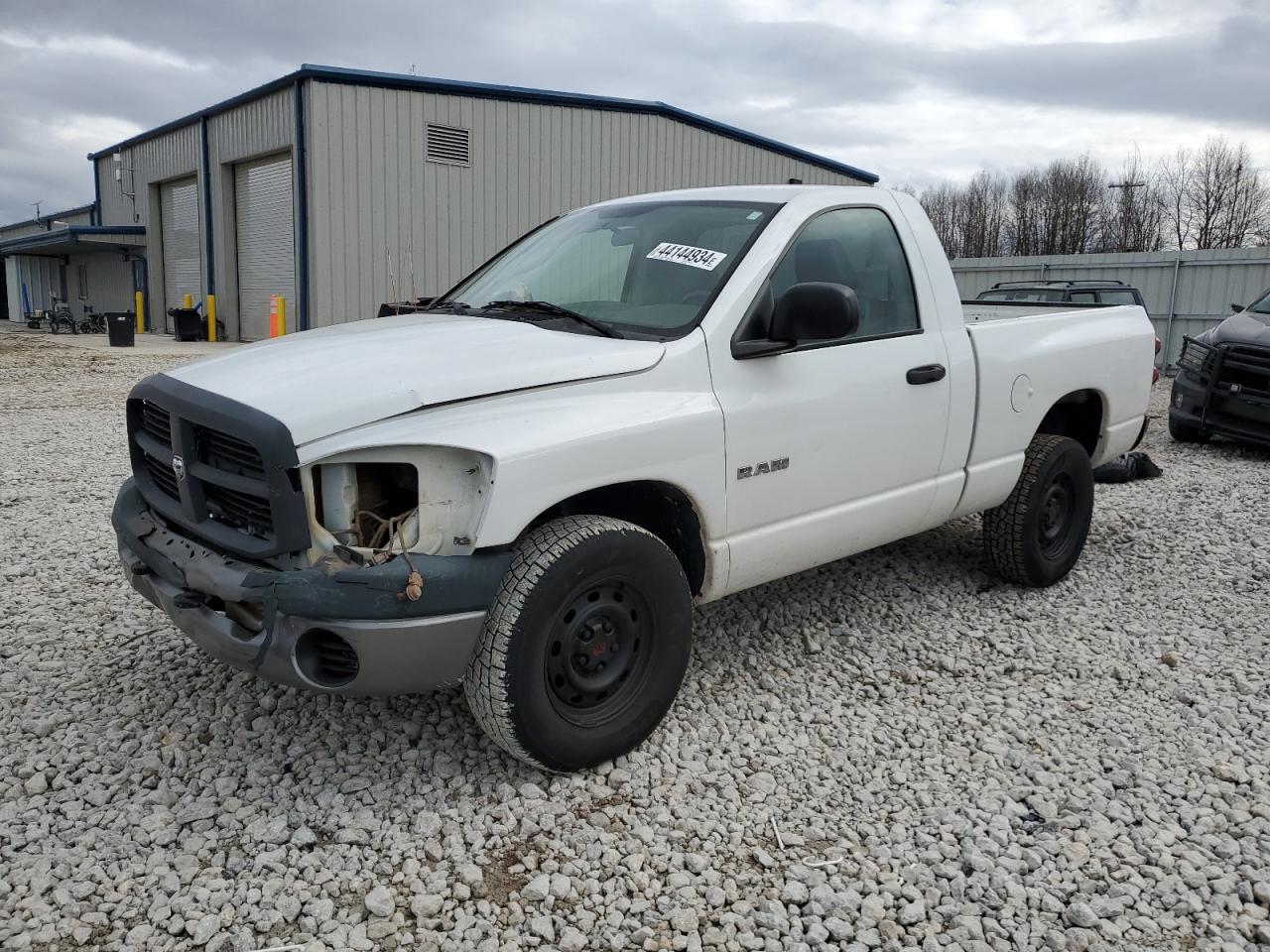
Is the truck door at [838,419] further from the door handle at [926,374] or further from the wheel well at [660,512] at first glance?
the wheel well at [660,512]

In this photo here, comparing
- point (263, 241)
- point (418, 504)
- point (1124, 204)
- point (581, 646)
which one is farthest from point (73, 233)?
point (1124, 204)

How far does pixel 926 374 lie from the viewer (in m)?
4.19

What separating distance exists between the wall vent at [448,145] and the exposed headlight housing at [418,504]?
18524mm

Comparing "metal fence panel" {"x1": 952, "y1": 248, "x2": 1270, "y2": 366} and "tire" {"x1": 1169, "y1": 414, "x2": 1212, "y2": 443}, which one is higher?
"metal fence panel" {"x1": 952, "y1": 248, "x2": 1270, "y2": 366}

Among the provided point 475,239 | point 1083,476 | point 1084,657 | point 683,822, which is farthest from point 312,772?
A: point 475,239

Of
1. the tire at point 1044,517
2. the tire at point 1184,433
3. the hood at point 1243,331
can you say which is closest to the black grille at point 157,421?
the tire at point 1044,517

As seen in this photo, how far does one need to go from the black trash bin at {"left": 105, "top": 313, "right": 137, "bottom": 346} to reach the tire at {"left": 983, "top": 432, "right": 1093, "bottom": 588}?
2220 cm

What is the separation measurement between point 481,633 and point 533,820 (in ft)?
2.00

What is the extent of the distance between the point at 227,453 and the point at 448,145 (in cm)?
1856

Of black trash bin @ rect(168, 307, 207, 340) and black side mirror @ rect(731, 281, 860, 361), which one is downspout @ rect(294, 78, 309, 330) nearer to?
black trash bin @ rect(168, 307, 207, 340)

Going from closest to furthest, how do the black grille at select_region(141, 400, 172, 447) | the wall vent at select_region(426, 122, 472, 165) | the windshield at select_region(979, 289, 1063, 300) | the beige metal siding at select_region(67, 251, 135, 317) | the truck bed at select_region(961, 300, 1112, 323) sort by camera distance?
the black grille at select_region(141, 400, 172, 447) < the truck bed at select_region(961, 300, 1112, 323) < the windshield at select_region(979, 289, 1063, 300) < the wall vent at select_region(426, 122, 472, 165) < the beige metal siding at select_region(67, 251, 135, 317)

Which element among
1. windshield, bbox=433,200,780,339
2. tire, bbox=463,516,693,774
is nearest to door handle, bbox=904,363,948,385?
windshield, bbox=433,200,780,339

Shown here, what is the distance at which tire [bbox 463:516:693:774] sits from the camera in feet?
9.68

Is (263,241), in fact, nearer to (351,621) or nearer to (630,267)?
(630,267)
